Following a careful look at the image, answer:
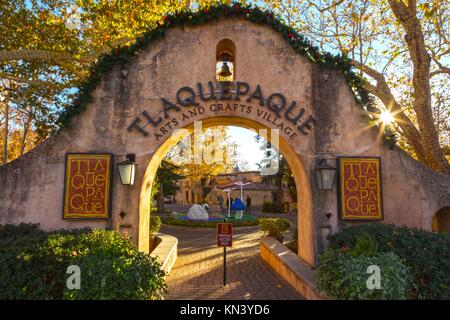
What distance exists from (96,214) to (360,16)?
11092 millimetres

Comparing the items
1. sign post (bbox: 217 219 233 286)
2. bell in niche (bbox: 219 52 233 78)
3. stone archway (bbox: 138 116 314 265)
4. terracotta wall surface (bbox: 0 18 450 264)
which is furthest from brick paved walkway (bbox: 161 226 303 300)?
bell in niche (bbox: 219 52 233 78)

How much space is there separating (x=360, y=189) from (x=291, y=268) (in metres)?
2.63

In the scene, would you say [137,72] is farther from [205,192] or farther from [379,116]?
[205,192]

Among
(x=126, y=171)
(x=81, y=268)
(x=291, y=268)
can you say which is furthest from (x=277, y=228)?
(x=81, y=268)

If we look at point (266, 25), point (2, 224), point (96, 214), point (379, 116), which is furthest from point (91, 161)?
point (379, 116)

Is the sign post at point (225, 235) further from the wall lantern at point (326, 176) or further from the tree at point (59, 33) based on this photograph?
the tree at point (59, 33)

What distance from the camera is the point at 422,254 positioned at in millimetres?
5617

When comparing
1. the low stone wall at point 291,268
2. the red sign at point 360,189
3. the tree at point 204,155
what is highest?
the tree at point 204,155

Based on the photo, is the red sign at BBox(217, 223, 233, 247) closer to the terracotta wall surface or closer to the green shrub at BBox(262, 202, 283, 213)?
the terracotta wall surface

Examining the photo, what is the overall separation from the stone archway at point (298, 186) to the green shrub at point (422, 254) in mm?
1503

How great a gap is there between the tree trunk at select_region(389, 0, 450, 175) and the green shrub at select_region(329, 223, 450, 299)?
4.16 meters

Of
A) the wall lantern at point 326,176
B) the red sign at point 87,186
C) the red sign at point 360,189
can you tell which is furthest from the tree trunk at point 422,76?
the red sign at point 87,186

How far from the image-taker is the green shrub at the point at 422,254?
536 centimetres
